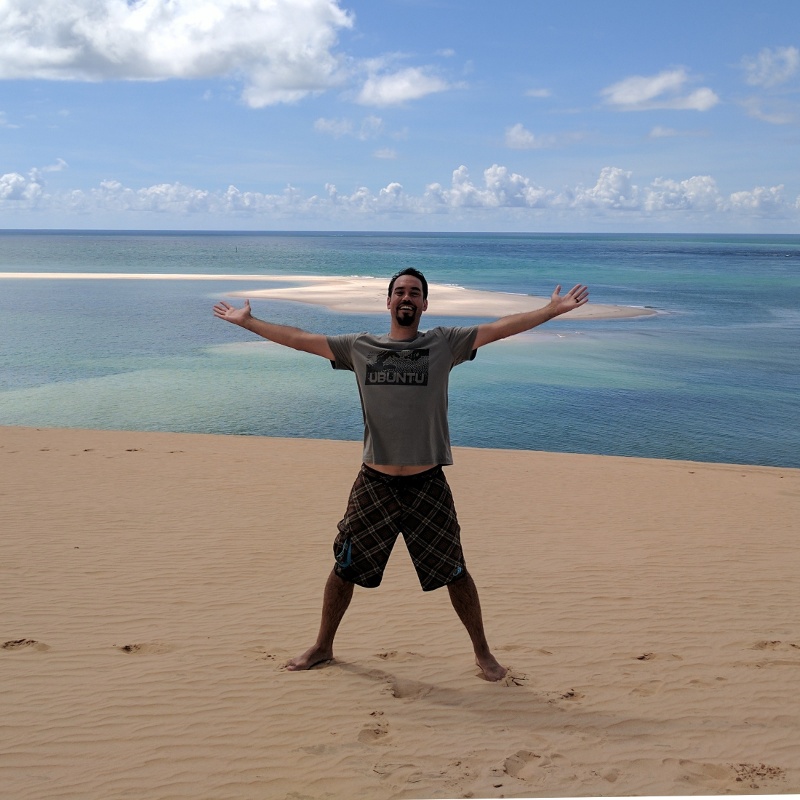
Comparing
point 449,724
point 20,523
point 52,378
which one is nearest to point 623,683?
point 449,724

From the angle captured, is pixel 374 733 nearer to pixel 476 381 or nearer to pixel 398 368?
pixel 398 368

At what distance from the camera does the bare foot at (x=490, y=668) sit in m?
4.81

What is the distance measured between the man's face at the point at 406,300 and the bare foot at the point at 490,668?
6.40 ft

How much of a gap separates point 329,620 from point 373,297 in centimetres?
3841

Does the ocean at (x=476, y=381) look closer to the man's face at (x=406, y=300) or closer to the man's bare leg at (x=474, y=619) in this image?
the man's bare leg at (x=474, y=619)

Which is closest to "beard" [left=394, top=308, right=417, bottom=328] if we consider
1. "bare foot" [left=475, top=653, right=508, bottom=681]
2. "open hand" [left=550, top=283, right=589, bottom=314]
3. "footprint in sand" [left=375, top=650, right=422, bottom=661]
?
"open hand" [left=550, top=283, right=589, bottom=314]

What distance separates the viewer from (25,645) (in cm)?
530

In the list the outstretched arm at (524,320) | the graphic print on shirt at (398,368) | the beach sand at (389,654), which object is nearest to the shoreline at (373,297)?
the beach sand at (389,654)

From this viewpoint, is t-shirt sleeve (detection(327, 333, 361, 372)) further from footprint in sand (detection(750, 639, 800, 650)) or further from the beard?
footprint in sand (detection(750, 639, 800, 650))

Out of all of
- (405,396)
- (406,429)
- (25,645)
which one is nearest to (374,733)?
(406,429)

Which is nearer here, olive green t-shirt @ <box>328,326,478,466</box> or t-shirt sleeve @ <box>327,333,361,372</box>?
olive green t-shirt @ <box>328,326,478,466</box>

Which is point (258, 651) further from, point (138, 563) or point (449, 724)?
point (138, 563)

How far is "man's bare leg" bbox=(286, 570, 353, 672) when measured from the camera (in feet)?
15.4

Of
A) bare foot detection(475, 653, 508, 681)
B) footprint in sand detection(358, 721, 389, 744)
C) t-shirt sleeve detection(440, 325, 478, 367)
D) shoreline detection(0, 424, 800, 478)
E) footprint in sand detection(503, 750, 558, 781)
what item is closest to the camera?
footprint in sand detection(503, 750, 558, 781)
